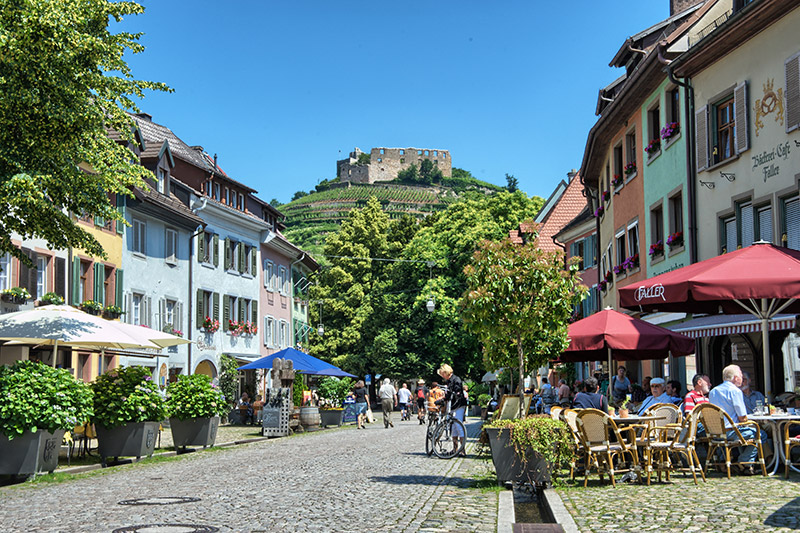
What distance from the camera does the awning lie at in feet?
58.3

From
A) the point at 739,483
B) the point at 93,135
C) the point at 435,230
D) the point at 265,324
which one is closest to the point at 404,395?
the point at 265,324

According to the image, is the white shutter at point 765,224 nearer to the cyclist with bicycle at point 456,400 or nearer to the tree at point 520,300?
the cyclist with bicycle at point 456,400

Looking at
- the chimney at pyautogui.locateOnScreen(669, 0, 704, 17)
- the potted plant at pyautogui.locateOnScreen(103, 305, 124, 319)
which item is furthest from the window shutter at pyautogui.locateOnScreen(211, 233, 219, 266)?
the chimney at pyautogui.locateOnScreen(669, 0, 704, 17)

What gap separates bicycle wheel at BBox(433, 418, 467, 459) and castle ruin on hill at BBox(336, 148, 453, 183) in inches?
6706

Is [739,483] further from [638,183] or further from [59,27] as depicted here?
[638,183]

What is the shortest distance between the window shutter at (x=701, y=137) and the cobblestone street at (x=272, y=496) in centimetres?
855

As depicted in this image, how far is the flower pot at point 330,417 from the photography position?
1505 inches

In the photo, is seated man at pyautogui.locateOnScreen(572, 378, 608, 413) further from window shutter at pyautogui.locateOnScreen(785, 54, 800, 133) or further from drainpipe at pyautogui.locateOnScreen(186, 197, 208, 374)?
drainpipe at pyautogui.locateOnScreen(186, 197, 208, 374)

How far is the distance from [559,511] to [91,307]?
75.1ft

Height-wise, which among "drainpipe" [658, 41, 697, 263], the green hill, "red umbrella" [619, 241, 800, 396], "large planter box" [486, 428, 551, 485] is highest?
the green hill

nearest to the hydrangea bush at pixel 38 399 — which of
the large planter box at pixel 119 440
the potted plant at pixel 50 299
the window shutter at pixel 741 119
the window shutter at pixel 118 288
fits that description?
the large planter box at pixel 119 440

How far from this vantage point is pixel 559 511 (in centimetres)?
982

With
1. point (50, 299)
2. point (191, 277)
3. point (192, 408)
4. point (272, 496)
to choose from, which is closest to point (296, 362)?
point (50, 299)

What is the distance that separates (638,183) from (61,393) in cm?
1797
